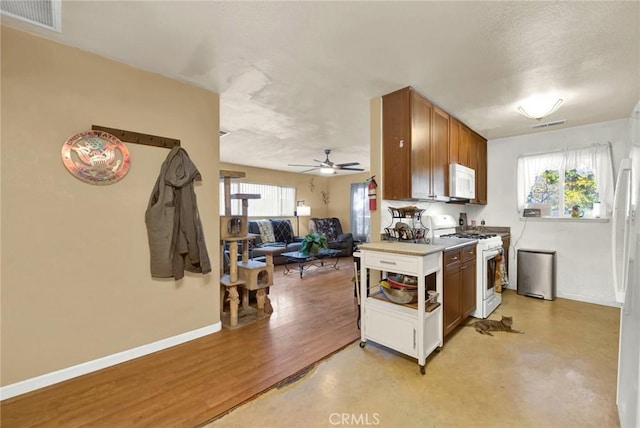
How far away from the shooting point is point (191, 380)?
1.96 m

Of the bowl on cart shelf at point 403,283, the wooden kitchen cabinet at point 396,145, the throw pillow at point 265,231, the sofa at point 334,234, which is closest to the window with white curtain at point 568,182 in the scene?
the wooden kitchen cabinet at point 396,145

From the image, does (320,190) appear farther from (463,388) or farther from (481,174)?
(463,388)

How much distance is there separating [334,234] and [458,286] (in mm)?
4937

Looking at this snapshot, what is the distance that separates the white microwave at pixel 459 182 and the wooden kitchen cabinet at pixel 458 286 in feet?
2.28

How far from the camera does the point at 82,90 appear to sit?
79.9 inches

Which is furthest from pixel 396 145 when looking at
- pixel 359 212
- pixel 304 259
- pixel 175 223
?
pixel 359 212

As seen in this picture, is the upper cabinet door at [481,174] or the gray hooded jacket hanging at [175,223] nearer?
the gray hooded jacket hanging at [175,223]

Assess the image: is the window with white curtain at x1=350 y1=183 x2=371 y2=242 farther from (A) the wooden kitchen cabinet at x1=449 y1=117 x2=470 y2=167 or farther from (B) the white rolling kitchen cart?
(B) the white rolling kitchen cart

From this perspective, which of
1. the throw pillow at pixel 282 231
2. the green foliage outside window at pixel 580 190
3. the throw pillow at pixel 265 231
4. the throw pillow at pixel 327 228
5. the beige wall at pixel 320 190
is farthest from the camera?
the beige wall at pixel 320 190

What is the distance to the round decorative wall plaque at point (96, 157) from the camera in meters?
1.99

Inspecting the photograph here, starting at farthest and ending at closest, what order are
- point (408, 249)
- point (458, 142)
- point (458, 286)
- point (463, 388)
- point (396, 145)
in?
point (458, 142) → point (396, 145) → point (458, 286) → point (408, 249) → point (463, 388)

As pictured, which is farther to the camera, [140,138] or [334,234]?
[334,234]

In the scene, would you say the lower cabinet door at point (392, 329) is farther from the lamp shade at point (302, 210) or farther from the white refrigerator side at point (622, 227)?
the lamp shade at point (302, 210)

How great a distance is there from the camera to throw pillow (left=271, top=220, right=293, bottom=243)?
21.6 feet
